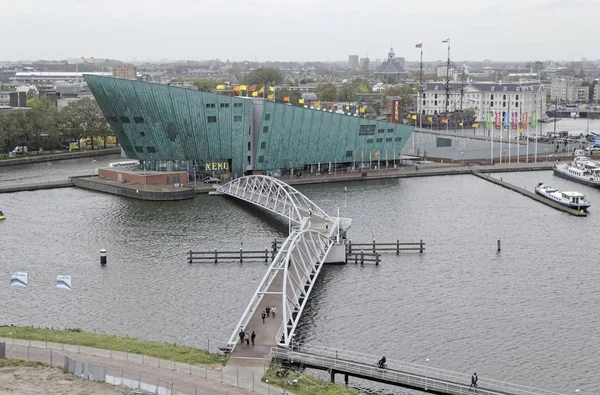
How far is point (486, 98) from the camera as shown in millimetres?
151375

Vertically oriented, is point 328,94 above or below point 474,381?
above

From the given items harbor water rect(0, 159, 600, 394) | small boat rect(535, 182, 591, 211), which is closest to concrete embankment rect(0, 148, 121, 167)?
harbor water rect(0, 159, 600, 394)

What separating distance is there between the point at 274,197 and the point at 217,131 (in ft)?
54.6

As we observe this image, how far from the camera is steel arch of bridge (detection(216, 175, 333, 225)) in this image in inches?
2307

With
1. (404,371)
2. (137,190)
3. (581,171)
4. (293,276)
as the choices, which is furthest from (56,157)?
(404,371)

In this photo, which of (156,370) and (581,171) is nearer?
(156,370)

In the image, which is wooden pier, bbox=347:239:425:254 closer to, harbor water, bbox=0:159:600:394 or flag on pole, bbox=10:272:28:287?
harbor water, bbox=0:159:600:394

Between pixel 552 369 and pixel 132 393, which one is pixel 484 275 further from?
pixel 132 393

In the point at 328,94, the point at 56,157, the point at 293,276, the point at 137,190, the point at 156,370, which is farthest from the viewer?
the point at 328,94

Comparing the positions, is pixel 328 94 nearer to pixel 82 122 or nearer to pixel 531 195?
pixel 82 122

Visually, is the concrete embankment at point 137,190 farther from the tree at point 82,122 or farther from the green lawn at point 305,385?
the green lawn at point 305,385

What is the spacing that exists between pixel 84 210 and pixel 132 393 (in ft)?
130

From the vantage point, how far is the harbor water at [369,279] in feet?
123

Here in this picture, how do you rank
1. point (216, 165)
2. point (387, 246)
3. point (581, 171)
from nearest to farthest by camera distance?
point (387, 246) → point (216, 165) → point (581, 171)
